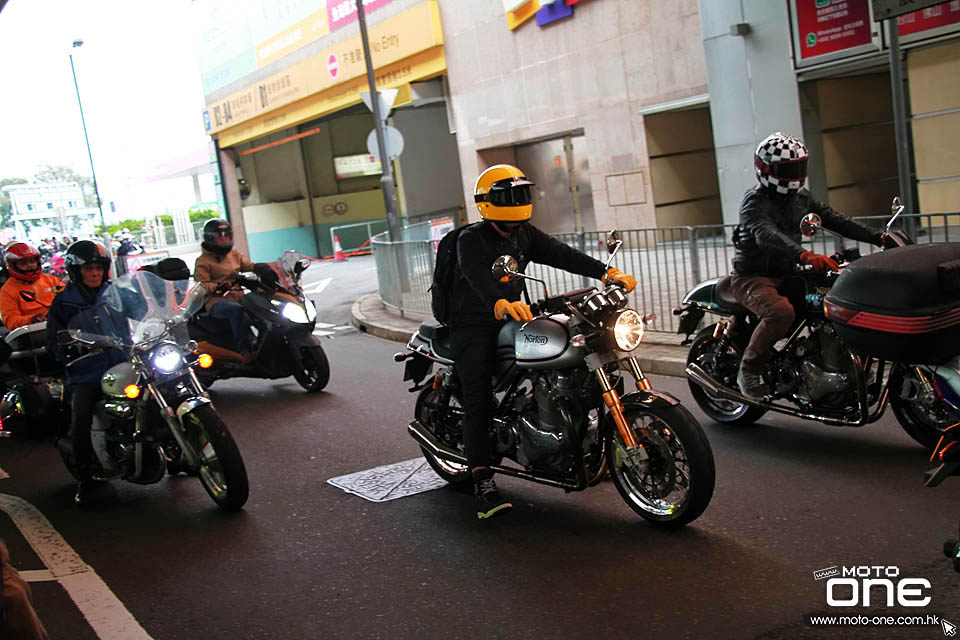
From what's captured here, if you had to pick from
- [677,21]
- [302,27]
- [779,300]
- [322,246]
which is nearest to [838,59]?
[677,21]

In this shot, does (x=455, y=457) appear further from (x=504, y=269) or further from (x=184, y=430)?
(x=184, y=430)

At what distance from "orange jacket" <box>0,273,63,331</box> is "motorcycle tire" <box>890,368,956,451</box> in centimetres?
714

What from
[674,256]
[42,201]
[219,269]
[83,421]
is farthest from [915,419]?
[42,201]

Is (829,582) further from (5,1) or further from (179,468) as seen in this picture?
(5,1)

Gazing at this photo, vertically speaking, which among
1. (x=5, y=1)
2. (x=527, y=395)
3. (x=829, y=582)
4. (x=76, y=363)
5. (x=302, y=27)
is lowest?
(x=829, y=582)

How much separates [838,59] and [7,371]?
38.6ft

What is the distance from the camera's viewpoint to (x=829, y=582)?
4.16 meters

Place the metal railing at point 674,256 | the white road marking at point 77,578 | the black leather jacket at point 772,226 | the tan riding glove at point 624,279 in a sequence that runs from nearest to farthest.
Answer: the white road marking at point 77,578, the tan riding glove at point 624,279, the black leather jacket at point 772,226, the metal railing at point 674,256

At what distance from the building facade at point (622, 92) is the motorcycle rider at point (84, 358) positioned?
441 inches

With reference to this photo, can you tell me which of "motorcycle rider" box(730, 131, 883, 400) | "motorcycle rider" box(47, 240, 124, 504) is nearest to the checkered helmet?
"motorcycle rider" box(730, 131, 883, 400)

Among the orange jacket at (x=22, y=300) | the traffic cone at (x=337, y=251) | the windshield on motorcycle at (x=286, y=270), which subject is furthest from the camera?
the traffic cone at (x=337, y=251)

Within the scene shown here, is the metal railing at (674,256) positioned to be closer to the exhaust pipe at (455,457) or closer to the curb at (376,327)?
the curb at (376,327)

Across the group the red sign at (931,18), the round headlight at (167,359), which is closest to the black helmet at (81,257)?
the round headlight at (167,359)

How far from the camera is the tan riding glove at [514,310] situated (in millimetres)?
4844
